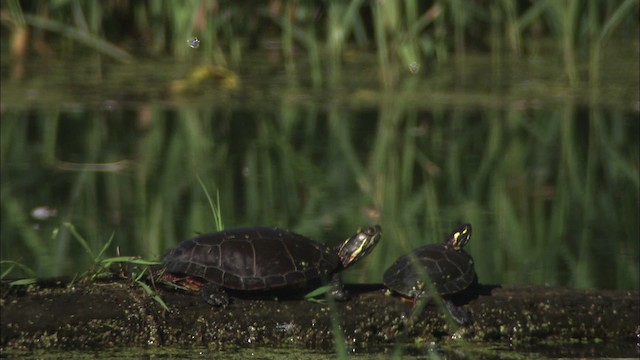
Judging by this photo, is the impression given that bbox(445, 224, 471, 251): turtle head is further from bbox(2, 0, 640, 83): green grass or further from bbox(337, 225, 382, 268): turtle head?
bbox(2, 0, 640, 83): green grass

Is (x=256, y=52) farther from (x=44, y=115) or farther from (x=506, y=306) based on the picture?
(x=506, y=306)

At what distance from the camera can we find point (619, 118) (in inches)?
380

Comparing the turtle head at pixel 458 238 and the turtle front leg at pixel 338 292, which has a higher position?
the turtle head at pixel 458 238

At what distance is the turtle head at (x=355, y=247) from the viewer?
4539 millimetres

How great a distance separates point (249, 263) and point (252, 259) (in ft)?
0.08

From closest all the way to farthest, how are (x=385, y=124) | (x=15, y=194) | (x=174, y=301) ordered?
(x=174, y=301), (x=15, y=194), (x=385, y=124)

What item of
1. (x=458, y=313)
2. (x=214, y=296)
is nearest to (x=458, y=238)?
(x=458, y=313)

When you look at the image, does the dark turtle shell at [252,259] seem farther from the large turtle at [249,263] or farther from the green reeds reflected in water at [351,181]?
the green reeds reflected in water at [351,181]

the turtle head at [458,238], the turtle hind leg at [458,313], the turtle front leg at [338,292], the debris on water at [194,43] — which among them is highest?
the debris on water at [194,43]

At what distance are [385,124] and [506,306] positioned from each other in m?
5.29

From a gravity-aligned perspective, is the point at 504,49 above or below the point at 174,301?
above

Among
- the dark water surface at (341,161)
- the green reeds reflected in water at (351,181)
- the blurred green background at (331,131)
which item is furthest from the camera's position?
the blurred green background at (331,131)

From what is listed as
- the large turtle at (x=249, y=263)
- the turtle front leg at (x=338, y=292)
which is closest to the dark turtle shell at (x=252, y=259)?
the large turtle at (x=249, y=263)

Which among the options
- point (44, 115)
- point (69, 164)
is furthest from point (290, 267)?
point (44, 115)
